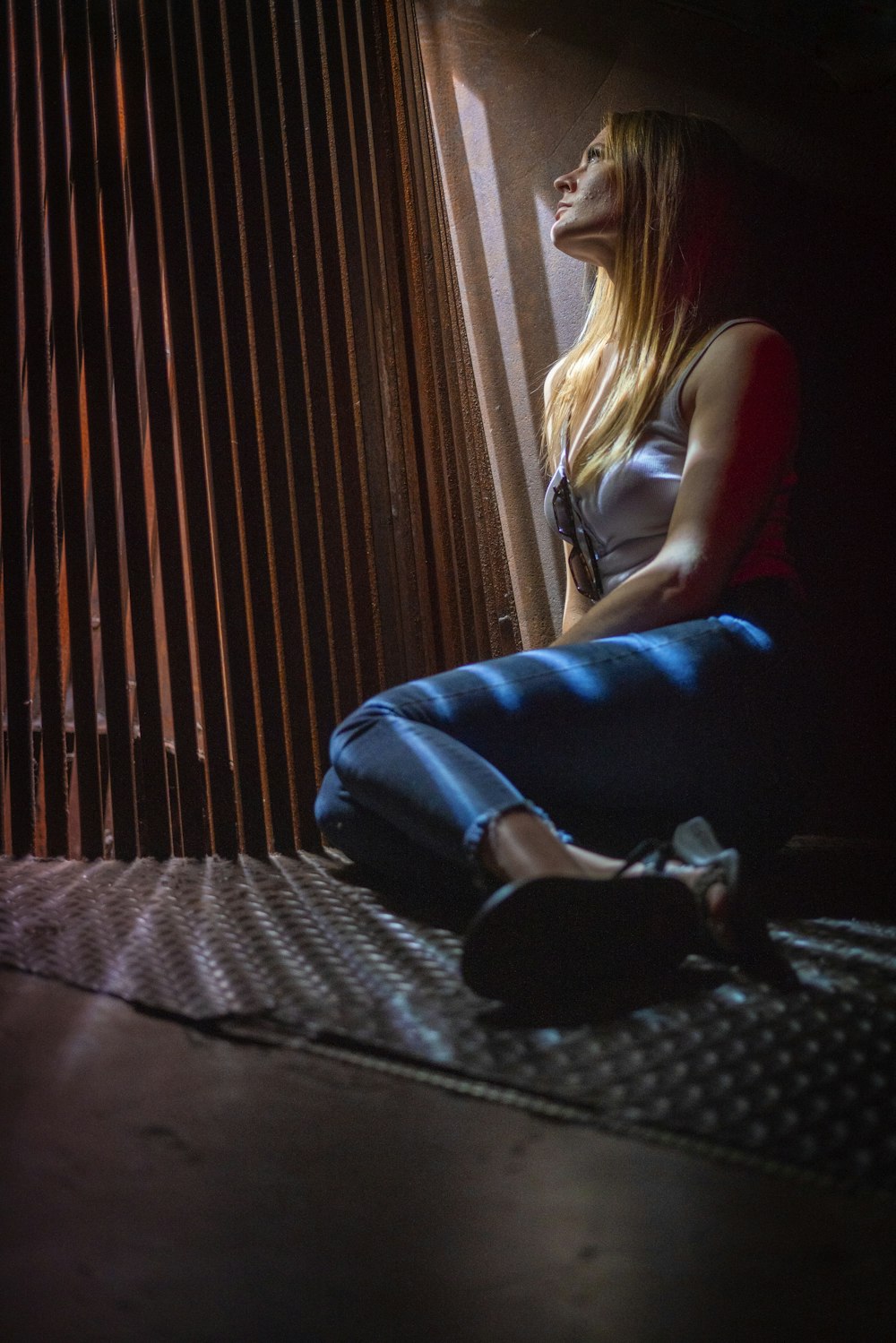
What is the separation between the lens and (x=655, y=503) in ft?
5.38

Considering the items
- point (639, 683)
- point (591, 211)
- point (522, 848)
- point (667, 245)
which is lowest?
point (522, 848)

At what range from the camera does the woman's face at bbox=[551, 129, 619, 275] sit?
6.01 feet

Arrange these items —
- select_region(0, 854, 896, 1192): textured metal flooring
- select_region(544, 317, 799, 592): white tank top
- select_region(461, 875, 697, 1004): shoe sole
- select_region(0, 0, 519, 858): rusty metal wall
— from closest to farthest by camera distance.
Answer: select_region(0, 854, 896, 1192): textured metal flooring < select_region(461, 875, 697, 1004): shoe sole < select_region(544, 317, 799, 592): white tank top < select_region(0, 0, 519, 858): rusty metal wall

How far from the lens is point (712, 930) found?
3.47ft

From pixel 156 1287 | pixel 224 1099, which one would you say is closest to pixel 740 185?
pixel 224 1099

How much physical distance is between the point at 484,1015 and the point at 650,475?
96 cm

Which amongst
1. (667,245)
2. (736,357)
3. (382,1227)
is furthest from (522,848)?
(667,245)

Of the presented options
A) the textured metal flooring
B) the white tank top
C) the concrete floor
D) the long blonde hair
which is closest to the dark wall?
the long blonde hair

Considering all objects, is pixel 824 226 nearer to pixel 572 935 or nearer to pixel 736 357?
pixel 736 357

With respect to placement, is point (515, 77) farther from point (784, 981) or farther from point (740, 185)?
point (784, 981)

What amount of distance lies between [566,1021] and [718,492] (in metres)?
0.83

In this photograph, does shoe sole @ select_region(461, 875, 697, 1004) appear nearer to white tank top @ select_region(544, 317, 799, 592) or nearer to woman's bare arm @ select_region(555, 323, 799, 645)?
woman's bare arm @ select_region(555, 323, 799, 645)

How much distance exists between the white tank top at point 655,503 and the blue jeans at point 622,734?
0.07 m

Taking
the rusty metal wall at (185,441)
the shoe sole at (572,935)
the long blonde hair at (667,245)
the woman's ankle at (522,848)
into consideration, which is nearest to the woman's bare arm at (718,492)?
the long blonde hair at (667,245)
